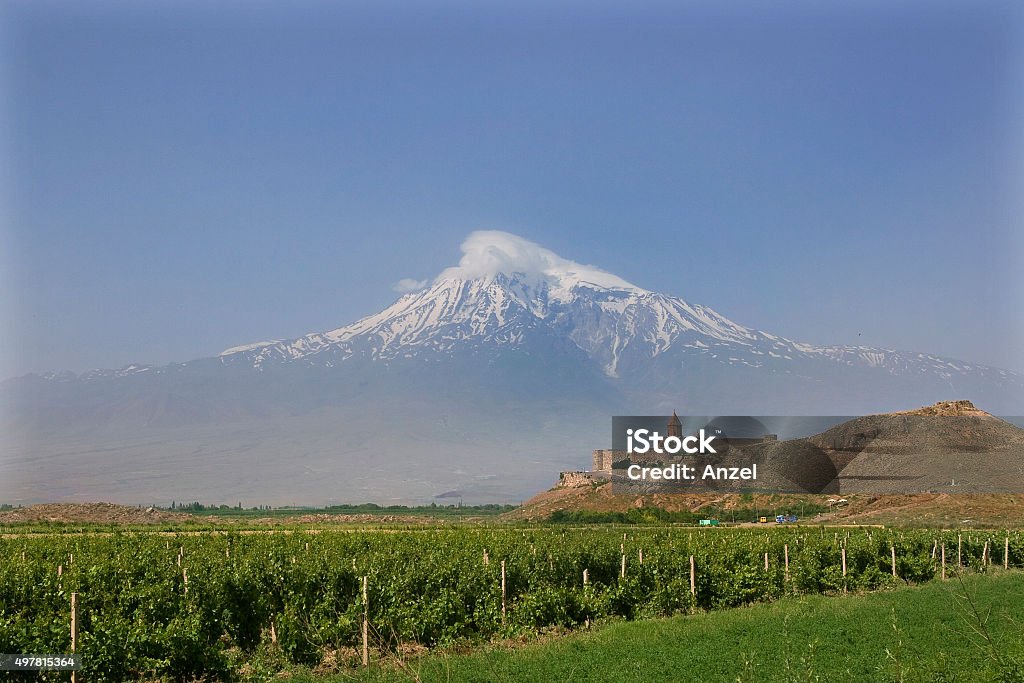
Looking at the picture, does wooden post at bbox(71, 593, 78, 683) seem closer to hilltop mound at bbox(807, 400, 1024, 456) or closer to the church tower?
hilltop mound at bbox(807, 400, 1024, 456)

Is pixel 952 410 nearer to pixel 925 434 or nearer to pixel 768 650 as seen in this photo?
pixel 925 434

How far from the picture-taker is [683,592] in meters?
25.0

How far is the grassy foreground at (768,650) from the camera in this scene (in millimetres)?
13672

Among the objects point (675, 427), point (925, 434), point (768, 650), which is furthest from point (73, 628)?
point (675, 427)

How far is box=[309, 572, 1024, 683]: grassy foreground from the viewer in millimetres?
13672

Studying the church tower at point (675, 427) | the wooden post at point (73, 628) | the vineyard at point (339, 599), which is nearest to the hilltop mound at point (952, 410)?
the church tower at point (675, 427)

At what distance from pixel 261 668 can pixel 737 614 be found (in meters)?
12.8

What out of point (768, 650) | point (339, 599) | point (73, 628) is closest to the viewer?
point (73, 628)

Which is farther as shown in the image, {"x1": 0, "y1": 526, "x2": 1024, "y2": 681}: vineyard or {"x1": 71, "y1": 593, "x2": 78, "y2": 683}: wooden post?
{"x1": 0, "y1": 526, "x2": 1024, "y2": 681}: vineyard

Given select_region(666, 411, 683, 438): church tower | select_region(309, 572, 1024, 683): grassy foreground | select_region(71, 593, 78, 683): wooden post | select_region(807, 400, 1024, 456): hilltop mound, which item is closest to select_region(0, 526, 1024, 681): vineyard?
select_region(71, 593, 78, 683): wooden post

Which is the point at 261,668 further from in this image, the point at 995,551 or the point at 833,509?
the point at 833,509

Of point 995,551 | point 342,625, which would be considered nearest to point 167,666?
point 342,625

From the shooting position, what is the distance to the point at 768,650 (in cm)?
1727

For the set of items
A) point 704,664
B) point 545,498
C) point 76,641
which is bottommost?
point 545,498
